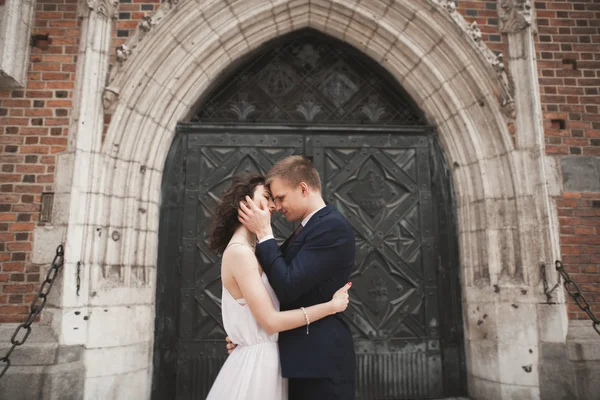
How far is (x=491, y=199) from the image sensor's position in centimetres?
381

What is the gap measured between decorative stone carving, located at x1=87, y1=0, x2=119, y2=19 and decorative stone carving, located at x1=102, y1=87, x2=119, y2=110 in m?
0.73

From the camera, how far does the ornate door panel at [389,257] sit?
12.8 feet

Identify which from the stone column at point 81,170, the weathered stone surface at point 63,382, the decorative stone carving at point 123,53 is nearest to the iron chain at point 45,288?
the stone column at point 81,170

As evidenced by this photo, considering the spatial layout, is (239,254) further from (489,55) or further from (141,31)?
(489,55)

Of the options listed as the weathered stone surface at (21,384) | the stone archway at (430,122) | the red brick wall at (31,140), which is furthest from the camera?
the stone archway at (430,122)

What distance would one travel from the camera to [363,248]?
13.4 ft

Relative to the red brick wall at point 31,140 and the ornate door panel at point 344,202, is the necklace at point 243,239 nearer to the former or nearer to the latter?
the ornate door panel at point 344,202

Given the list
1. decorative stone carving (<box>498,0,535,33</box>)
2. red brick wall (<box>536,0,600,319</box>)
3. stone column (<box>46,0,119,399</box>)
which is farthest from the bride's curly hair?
decorative stone carving (<box>498,0,535,33</box>)

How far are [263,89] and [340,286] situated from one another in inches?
118

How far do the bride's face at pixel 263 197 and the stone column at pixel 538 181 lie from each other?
2.70 metres

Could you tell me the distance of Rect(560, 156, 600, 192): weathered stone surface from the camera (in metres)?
3.73

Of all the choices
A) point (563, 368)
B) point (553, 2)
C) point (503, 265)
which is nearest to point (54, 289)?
point (503, 265)

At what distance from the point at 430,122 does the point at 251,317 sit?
319cm

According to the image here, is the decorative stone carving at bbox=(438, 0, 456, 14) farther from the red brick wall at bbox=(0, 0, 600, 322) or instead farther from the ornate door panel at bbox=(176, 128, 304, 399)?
the ornate door panel at bbox=(176, 128, 304, 399)
